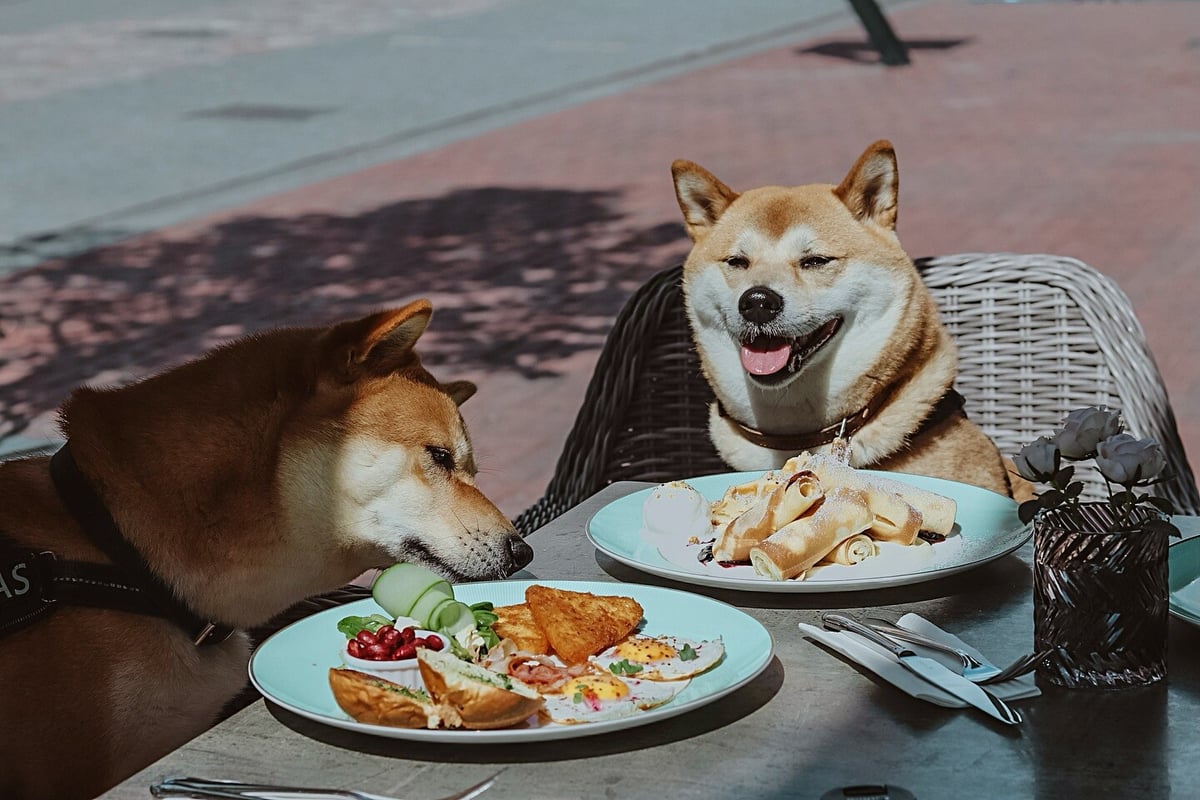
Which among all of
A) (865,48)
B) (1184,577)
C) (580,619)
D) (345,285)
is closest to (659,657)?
(580,619)

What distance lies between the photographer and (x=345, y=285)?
30.0 feet

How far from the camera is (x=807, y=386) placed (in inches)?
141

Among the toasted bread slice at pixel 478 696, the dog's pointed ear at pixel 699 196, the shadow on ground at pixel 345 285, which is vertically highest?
the dog's pointed ear at pixel 699 196

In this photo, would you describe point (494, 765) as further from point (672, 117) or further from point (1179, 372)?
point (672, 117)

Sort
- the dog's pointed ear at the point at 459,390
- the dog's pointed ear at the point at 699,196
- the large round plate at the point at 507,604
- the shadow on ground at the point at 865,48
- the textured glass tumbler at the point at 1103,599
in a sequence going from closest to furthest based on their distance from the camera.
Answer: the large round plate at the point at 507,604, the textured glass tumbler at the point at 1103,599, the dog's pointed ear at the point at 459,390, the dog's pointed ear at the point at 699,196, the shadow on ground at the point at 865,48

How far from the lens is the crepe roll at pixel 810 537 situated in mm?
2170

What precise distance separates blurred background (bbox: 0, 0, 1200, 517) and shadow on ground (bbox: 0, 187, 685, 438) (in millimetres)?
28

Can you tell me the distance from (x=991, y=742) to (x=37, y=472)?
1.59m

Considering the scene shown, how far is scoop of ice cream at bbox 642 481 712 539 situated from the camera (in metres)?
2.41

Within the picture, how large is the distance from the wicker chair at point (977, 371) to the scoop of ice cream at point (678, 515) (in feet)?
3.21

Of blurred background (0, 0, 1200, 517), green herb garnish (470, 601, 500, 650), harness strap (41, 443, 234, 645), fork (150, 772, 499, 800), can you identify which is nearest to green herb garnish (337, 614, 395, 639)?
green herb garnish (470, 601, 500, 650)

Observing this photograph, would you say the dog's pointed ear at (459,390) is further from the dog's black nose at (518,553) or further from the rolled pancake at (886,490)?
the rolled pancake at (886,490)

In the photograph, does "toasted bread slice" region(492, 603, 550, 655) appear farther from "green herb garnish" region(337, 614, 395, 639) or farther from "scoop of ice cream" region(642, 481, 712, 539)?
"scoop of ice cream" region(642, 481, 712, 539)

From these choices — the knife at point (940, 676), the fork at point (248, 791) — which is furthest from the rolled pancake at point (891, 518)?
the fork at point (248, 791)
